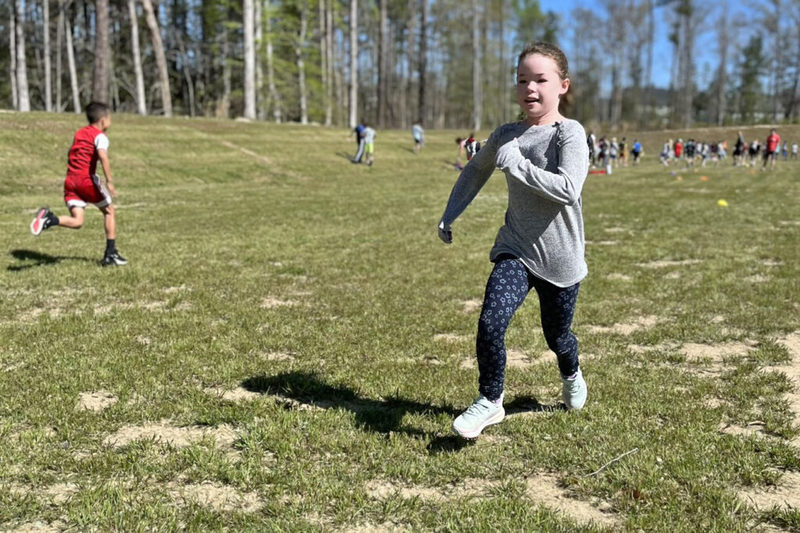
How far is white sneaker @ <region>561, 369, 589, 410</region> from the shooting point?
3.85 m

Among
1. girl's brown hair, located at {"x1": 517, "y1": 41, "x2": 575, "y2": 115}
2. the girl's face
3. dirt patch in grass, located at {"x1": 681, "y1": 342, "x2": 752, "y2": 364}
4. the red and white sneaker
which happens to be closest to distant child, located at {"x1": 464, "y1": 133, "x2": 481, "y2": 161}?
the girl's face

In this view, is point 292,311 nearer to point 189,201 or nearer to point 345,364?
point 345,364

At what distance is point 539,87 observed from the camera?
10.7 ft

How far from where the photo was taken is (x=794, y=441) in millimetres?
3535

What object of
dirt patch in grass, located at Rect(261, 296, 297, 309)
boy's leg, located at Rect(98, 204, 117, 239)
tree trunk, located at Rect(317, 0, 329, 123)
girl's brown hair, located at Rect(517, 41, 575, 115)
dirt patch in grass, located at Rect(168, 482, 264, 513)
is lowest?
dirt patch in grass, located at Rect(168, 482, 264, 513)

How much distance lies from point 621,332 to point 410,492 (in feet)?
11.4

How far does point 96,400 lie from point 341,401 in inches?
61.6

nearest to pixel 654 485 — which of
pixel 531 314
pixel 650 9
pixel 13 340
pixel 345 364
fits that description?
pixel 345 364

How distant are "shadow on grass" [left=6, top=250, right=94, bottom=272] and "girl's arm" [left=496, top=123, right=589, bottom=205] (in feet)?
23.4

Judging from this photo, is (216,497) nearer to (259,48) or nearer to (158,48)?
(158,48)

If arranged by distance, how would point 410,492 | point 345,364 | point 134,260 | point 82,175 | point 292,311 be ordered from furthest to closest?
point 134,260
point 82,175
point 292,311
point 345,364
point 410,492

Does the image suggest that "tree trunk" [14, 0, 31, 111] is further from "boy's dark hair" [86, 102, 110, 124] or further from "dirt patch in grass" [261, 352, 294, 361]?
"dirt patch in grass" [261, 352, 294, 361]

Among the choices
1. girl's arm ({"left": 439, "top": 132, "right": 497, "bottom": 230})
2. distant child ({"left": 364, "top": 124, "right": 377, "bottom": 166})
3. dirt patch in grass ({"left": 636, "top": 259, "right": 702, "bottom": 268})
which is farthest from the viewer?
distant child ({"left": 364, "top": 124, "right": 377, "bottom": 166})

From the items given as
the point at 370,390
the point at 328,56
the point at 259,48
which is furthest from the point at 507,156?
the point at 328,56
